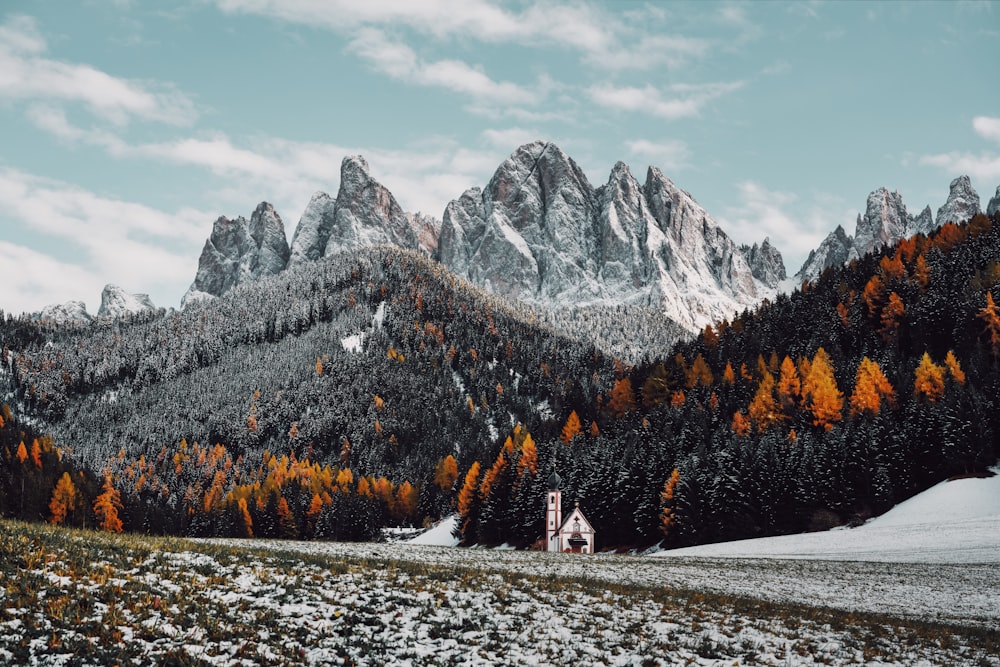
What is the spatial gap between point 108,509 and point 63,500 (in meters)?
9.49

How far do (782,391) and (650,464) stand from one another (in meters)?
21.0

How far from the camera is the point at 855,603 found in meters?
27.9

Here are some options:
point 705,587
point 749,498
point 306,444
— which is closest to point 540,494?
point 749,498

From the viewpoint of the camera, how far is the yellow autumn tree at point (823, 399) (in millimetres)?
75812

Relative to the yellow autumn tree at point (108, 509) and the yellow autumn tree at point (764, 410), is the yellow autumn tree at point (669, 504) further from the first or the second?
the yellow autumn tree at point (108, 509)

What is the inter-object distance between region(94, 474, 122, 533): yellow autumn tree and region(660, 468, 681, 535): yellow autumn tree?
60476mm

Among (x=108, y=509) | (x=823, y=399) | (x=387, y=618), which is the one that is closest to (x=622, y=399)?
(x=823, y=399)

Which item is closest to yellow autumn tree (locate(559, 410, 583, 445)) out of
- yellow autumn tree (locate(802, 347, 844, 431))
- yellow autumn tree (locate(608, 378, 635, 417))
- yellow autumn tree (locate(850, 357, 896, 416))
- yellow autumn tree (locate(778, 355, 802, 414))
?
yellow autumn tree (locate(608, 378, 635, 417))

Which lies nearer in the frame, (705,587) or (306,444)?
(705,587)

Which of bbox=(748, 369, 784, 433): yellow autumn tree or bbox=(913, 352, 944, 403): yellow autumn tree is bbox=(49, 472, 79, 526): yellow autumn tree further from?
bbox=(913, 352, 944, 403): yellow autumn tree

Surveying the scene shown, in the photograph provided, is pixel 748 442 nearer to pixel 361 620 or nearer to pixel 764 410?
pixel 764 410

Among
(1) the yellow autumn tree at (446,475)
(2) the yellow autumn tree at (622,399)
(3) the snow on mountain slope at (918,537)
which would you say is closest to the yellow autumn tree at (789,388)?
(3) the snow on mountain slope at (918,537)

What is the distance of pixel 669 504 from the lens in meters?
67.8

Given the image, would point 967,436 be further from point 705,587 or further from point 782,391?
point 705,587
